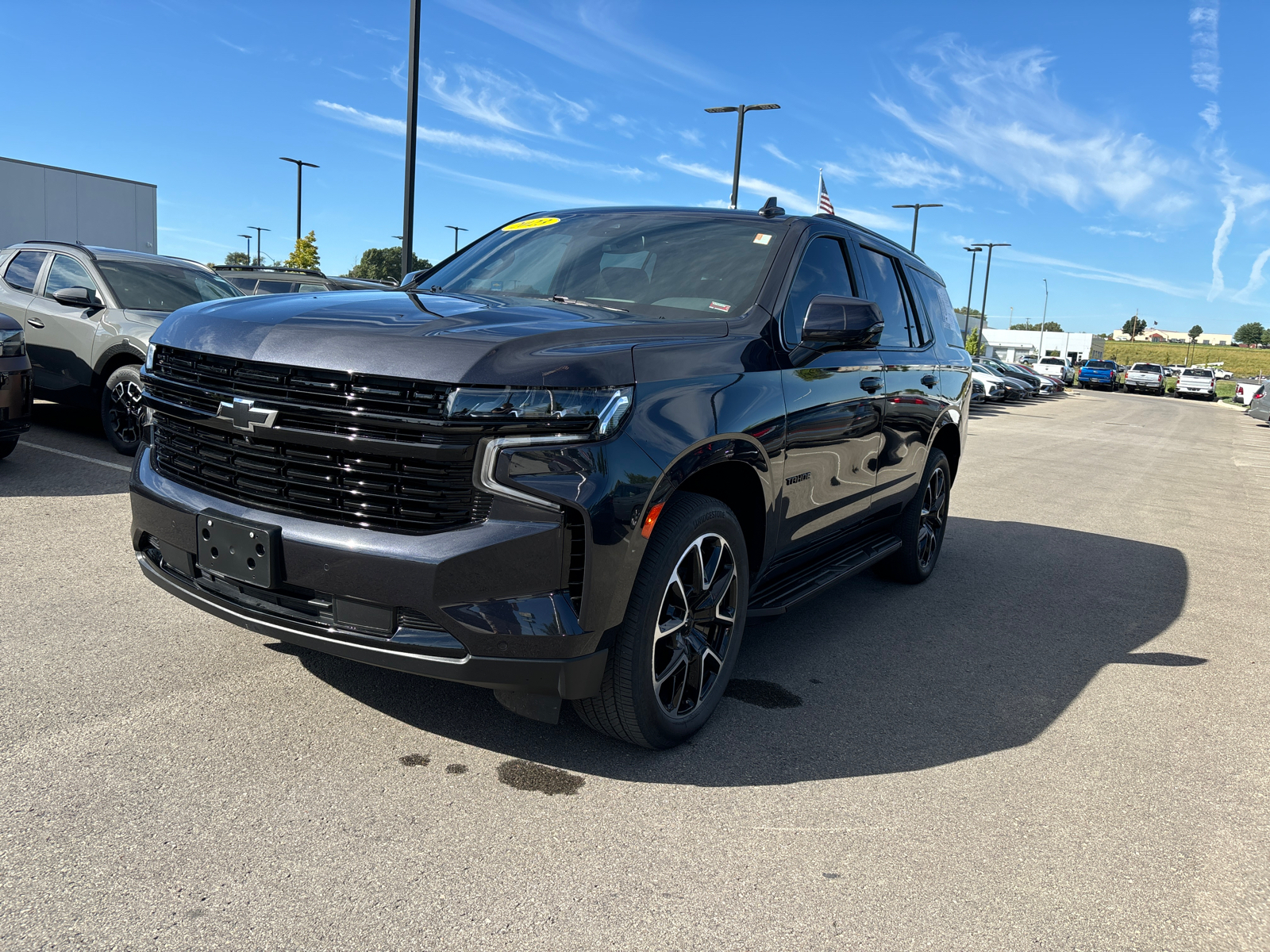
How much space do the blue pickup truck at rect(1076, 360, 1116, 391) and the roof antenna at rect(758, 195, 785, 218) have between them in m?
63.4

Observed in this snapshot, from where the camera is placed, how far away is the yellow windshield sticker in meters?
4.70

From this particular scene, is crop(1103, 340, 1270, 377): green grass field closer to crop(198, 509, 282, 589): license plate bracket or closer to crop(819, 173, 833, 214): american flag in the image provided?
crop(819, 173, 833, 214): american flag

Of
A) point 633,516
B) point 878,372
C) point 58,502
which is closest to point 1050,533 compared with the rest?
point 878,372

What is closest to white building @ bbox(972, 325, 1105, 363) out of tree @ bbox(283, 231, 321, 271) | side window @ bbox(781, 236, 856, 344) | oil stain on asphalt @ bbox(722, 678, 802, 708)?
tree @ bbox(283, 231, 321, 271)

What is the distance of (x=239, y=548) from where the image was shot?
9.49 feet

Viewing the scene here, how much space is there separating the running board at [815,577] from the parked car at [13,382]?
5.70m

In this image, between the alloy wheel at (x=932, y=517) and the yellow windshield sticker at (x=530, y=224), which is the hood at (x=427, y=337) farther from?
the alloy wheel at (x=932, y=517)

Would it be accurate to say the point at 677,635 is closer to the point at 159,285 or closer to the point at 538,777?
the point at 538,777

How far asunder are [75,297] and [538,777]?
21.9 feet

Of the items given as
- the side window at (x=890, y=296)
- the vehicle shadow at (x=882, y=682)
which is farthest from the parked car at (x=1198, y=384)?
the side window at (x=890, y=296)

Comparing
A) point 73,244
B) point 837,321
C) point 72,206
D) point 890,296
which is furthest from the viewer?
point 72,206

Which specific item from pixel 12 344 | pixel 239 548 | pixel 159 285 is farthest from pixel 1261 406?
pixel 239 548

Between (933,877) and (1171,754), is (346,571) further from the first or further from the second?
(1171,754)

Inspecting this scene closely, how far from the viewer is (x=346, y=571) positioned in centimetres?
273
